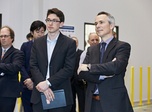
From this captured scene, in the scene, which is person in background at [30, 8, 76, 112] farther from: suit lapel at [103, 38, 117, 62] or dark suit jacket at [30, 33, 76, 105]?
suit lapel at [103, 38, 117, 62]

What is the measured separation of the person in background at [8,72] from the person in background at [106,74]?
90 cm

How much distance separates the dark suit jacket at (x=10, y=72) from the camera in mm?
3131

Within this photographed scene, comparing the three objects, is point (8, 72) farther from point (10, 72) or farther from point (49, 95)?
point (49, 95)

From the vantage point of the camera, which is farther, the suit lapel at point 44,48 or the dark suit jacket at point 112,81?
the suit lapel at point 44,48

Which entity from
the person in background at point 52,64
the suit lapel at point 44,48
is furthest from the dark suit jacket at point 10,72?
the suit lapel at point 44,48

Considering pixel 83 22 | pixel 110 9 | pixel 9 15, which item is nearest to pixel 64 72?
pixel 9 15

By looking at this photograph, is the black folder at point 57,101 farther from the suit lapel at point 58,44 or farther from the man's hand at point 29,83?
the man's hand at point 29,83

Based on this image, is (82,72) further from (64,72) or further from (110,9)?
(110,9)

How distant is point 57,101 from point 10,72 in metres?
0.78

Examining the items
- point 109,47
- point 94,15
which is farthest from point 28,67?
point 94,15

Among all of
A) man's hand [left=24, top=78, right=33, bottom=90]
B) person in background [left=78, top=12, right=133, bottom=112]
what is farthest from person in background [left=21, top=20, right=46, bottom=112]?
person in background [left=78, top=12, right=133, bottom=112]

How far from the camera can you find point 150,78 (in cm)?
851

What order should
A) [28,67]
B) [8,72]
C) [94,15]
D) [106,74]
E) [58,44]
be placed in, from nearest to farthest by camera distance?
1. [106,74]
2. [58,44]
3. [8,72]
4. [28,67]
5. [94,15]

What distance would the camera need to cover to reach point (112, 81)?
263 centimetres
